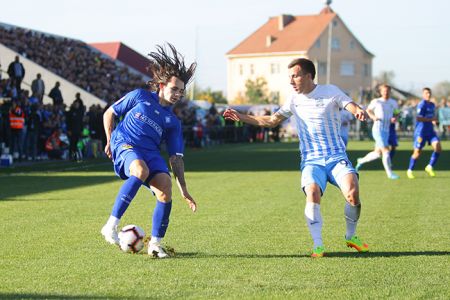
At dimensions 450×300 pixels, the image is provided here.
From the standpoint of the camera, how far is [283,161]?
93.5 ft

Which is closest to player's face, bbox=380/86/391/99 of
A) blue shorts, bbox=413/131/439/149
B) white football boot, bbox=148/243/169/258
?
blue shorts, bbox=413/131/439/149

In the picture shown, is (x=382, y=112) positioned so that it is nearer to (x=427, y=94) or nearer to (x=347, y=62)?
(x=427, y=94)

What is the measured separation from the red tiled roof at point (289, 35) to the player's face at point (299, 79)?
89802 mm

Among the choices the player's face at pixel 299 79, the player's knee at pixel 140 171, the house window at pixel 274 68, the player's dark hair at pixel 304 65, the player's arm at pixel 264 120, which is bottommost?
the player's knee at pixel 140 171

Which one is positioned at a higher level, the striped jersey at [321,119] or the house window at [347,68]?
the house window at [347,68]

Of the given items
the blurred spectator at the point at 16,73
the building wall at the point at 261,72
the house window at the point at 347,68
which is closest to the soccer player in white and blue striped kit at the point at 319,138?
the blurred spectator at the point at 16,73

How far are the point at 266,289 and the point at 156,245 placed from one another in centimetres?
193

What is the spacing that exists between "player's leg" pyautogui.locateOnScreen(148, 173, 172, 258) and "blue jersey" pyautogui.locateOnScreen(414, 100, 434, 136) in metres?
12.5

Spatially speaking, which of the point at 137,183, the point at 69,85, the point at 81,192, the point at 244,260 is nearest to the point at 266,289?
the point at 244,260

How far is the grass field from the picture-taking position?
23.0ft

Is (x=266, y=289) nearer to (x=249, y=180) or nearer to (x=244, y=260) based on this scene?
(x=244, y=260)

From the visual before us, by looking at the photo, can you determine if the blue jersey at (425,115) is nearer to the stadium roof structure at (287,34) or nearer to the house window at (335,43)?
the stadium roof structure at (287,34)

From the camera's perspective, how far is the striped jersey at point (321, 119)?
905 cm

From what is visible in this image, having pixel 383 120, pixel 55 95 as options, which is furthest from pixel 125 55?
pixel 383 120
